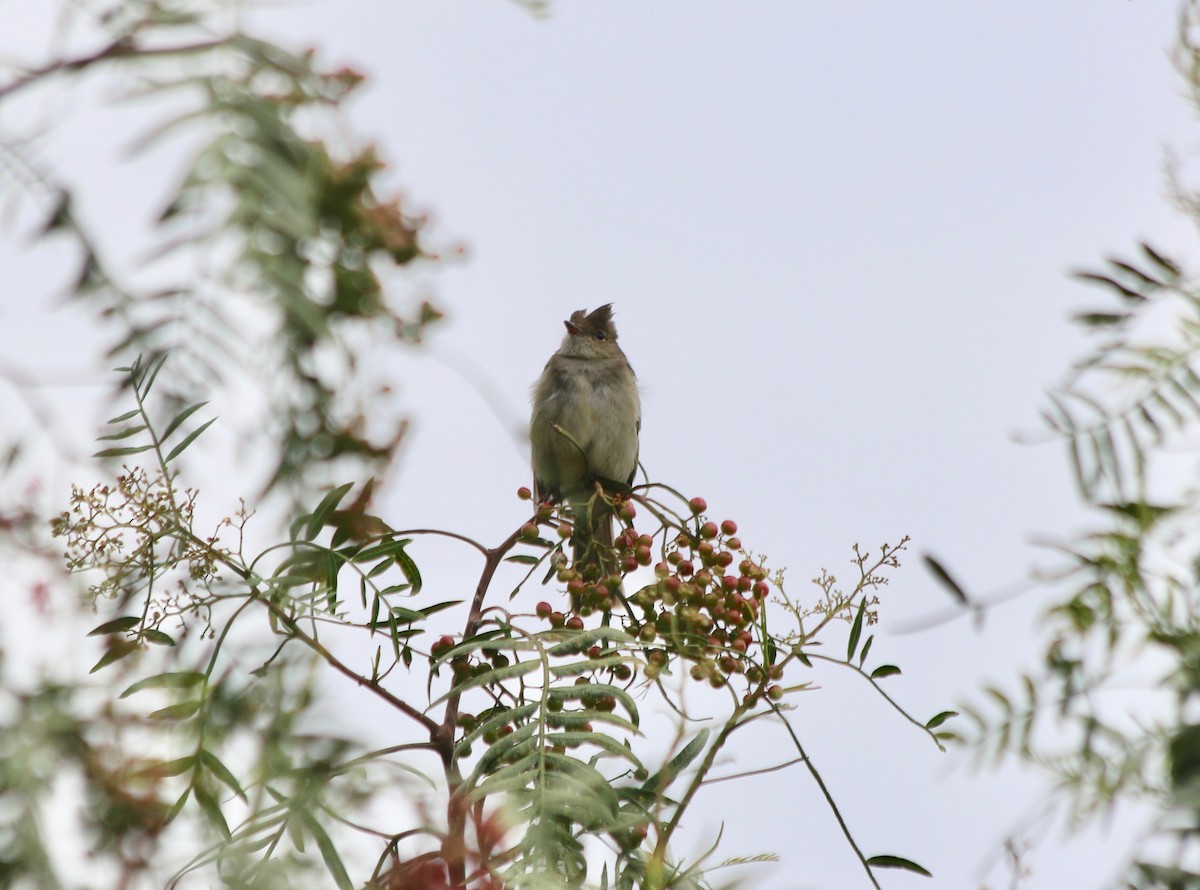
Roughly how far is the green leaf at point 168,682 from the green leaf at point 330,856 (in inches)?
9.0

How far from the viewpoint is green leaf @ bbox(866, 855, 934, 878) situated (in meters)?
1.75

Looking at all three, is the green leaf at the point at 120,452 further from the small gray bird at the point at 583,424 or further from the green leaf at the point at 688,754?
the small gray bird at the point at 583,424

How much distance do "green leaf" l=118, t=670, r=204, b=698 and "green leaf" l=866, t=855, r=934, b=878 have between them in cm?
94

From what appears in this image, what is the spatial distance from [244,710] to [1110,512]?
2.12ft

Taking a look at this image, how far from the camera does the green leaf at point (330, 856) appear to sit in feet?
3.93

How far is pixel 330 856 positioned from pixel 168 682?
28 cm

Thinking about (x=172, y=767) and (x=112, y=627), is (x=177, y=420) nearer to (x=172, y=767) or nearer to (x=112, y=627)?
(x=172, y=767)

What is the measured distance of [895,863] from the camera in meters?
1.77

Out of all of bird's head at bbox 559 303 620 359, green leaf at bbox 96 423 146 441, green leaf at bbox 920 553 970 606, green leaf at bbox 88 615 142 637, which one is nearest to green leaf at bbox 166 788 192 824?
green leaf at bbox 88 615 142 637

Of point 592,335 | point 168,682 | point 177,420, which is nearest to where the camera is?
point 177,420

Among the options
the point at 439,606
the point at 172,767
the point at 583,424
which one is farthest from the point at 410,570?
the point at 583,424

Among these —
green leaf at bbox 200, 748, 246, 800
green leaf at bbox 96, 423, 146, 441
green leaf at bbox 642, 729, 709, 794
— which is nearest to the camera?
green leaf at bbox 200, 748, 246, 800

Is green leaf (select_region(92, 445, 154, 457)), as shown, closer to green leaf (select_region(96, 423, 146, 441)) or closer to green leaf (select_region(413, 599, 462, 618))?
green leaf (select_region(96, 423, 146, 441))

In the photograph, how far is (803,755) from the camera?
1781mm
